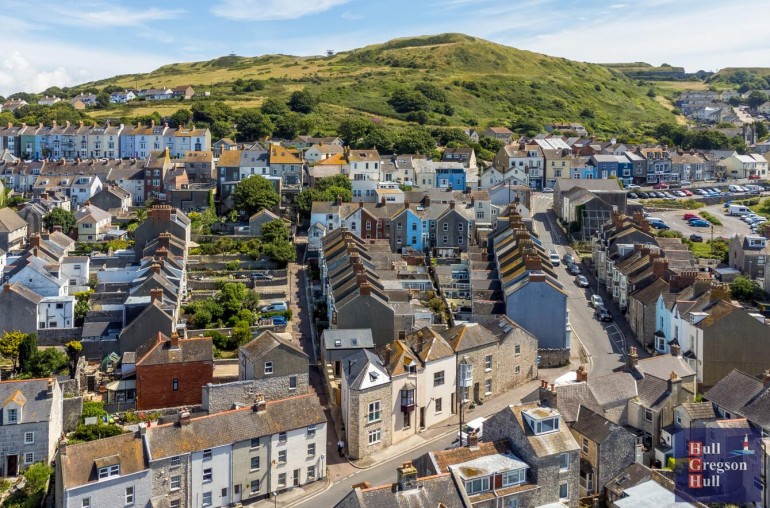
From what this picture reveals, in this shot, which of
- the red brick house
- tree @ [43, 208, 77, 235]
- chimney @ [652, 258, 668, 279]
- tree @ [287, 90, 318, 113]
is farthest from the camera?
tree @ [287, 90, 318, 113]

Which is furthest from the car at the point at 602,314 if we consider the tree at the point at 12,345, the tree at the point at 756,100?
the tree at the point at 756,100

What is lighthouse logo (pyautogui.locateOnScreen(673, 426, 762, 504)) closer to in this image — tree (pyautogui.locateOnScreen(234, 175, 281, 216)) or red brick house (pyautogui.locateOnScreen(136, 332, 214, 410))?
red brick house (pyautogui.locateOnScreen(136, 332, 214, 410))

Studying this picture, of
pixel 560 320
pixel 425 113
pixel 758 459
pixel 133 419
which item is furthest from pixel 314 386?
pixel 425 113

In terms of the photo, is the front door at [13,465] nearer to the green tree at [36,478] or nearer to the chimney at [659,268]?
the green tree at [36,478]

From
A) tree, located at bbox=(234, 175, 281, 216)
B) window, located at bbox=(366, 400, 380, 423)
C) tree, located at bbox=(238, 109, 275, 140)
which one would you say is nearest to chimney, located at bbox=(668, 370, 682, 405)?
window, located at bbox=(366, 400, 380, 423)

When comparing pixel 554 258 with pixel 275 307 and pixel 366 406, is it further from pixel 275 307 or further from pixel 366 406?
pixel 366 406

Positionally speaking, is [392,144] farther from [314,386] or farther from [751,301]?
[314,386]
